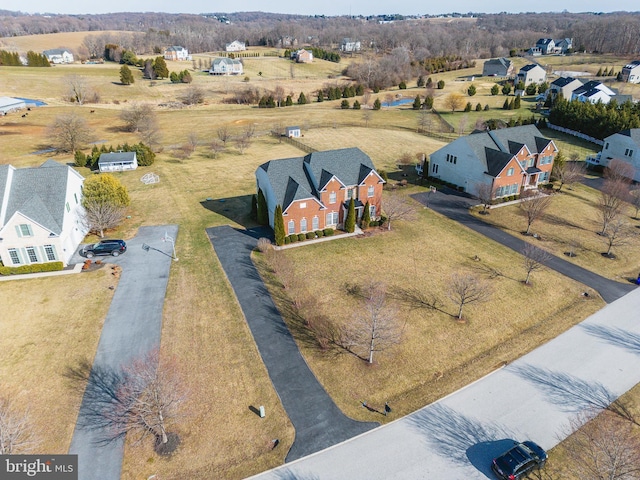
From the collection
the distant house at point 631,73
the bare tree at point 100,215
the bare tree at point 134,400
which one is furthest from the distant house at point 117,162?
the distant house at point 631,73

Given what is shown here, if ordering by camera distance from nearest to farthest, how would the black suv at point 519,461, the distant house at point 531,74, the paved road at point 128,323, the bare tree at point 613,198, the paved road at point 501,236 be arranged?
the black suv at point 519,461, the paved road at point 128,323, the paved road at point 501,236, the bare tree at point 613,198, the distant house at point 531,74

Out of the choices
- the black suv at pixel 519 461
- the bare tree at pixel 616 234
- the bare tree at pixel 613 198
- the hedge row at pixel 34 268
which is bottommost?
the hedge row at pixel 34 268

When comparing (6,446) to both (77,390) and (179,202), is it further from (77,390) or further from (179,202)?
(179,202)

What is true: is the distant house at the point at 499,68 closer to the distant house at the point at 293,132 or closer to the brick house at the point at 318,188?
the distant house at the point at 293,132

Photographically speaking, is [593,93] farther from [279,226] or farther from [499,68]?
[279,226]

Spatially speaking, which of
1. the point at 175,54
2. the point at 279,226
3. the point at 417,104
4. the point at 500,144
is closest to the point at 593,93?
the point at 417,104
